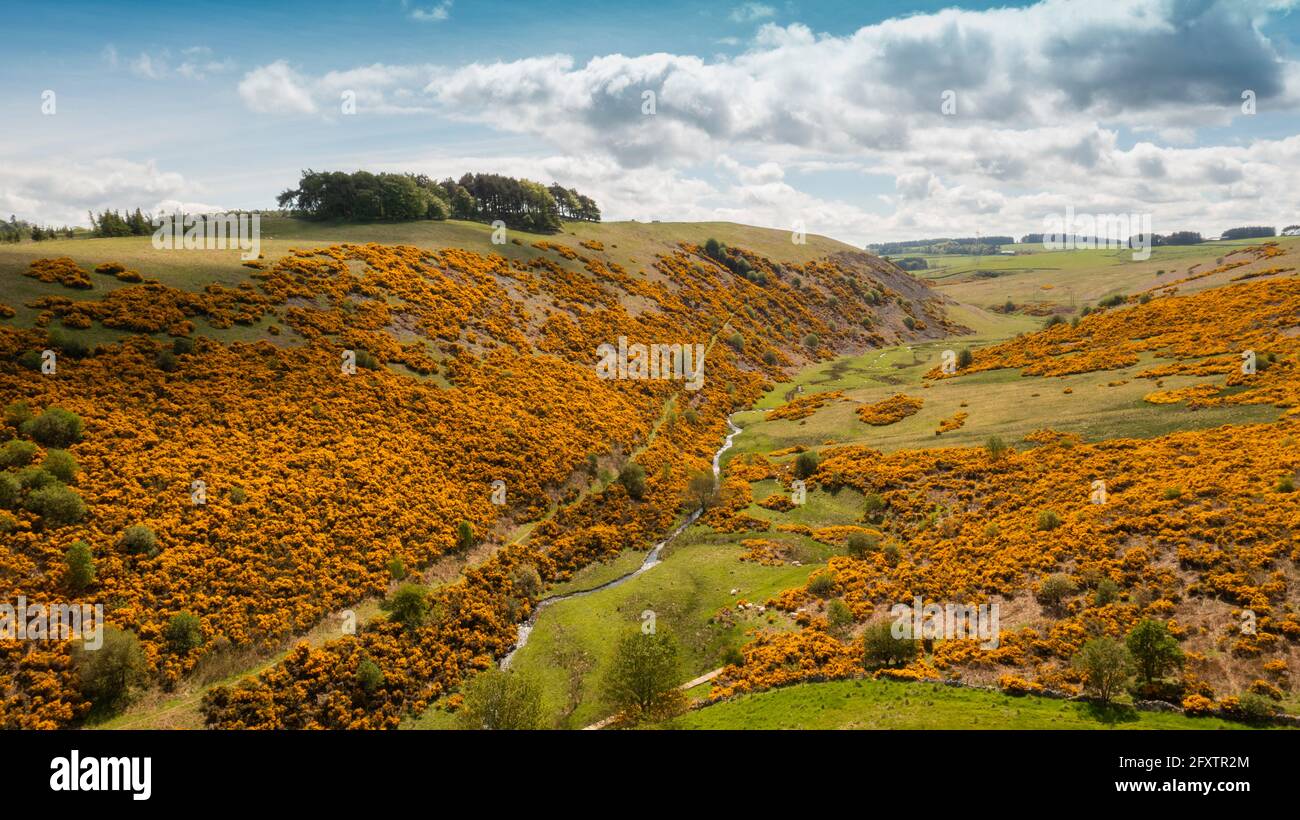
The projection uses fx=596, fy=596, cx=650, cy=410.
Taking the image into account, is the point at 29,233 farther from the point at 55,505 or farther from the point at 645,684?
the point at 645,684

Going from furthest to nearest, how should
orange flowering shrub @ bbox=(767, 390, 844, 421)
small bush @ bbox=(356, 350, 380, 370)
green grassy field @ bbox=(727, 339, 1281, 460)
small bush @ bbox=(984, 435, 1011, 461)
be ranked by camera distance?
orange flowering shrub @ bbox=(767, 390, 844, 421) → small bush @ bbox=(356, 350, 380, 370) → small bush @ bbox=(984, 435, 1011, 461) → green grassy field @ bbox=(727, 339, 1281, 460)

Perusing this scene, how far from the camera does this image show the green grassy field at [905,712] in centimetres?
3194

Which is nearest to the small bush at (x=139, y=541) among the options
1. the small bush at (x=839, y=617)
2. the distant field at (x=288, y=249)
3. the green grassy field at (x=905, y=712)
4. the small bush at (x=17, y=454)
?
the small bush at (x=17, y=454)

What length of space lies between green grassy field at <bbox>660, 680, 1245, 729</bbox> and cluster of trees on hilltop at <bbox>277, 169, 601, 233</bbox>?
116 metres

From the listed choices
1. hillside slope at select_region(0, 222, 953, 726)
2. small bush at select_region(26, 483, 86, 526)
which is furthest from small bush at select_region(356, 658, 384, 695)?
small bush at select_region(26, 483, 86, 526)

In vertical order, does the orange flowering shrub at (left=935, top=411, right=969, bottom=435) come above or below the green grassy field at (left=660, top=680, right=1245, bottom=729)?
above

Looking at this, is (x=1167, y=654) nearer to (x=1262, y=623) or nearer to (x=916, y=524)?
(x=1262, y=623)

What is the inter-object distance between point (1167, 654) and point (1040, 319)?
187668 mm

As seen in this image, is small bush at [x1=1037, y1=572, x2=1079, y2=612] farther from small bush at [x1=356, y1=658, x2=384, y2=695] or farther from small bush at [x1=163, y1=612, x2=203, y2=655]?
small bush at [x1=163, y1=612, x2=203, y2=655]

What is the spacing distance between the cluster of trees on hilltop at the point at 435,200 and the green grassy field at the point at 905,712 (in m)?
116

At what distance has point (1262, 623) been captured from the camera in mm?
34500

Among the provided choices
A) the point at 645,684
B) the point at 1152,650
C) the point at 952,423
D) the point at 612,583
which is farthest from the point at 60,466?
the point at 952,423

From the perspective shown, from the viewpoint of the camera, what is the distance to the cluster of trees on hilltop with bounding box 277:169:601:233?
119 metres
